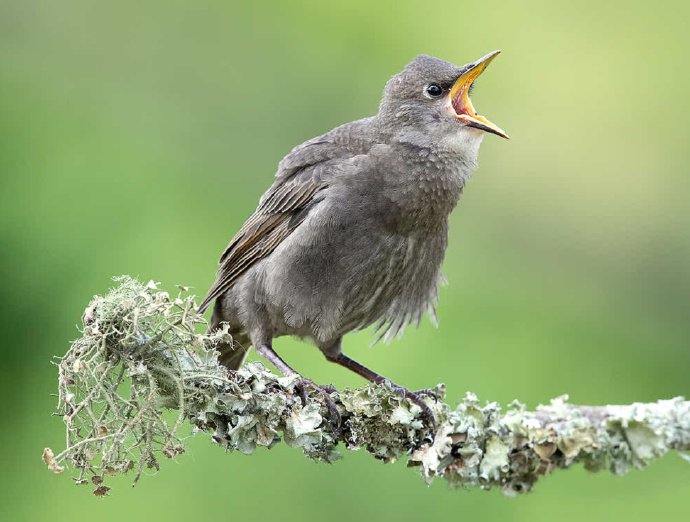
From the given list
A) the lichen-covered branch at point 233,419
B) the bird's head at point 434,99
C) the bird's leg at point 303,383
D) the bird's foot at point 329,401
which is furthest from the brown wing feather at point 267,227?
the lichen-covered branch at point 233,419

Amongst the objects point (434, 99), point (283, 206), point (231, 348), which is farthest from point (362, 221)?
point (231, 348)

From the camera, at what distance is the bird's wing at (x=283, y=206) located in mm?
5020

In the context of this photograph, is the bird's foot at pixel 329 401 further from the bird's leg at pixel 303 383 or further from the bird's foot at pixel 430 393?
the bird's foot at pixel 430 393

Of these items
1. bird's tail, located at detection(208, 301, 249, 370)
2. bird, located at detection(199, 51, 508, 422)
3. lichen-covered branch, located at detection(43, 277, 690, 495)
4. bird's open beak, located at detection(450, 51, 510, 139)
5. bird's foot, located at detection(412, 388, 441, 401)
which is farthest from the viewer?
bird's tail, located at detection(208, 301, 249, 370)

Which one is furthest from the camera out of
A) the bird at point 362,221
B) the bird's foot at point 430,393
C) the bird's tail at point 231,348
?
the bird's tail at point 231,348

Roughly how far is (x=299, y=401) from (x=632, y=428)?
1220 mm

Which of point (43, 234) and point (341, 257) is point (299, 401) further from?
point (43, 234)

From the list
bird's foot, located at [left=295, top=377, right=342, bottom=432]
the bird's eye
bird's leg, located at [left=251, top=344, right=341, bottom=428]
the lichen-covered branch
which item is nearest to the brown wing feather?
bird's leg, located at [left=251, top=344, right=341, bottom=428]

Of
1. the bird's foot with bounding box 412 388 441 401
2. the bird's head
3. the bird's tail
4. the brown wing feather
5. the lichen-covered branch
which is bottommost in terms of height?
the lichen-covered branch

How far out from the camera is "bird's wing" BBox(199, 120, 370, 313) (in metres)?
5.02

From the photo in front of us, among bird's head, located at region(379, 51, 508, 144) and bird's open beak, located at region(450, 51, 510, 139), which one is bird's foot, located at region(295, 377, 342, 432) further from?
bird's open beak, located at region(450, 51, 510, 139)

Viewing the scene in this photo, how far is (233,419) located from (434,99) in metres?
1.92

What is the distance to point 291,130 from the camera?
641 centimetres

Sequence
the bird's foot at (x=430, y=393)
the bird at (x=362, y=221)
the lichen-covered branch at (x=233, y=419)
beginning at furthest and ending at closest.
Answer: the bird at (x=362, y=221) → the bird's foot at (x=430, y=393) → the lichen-covered branch at (x=233, y=419)
